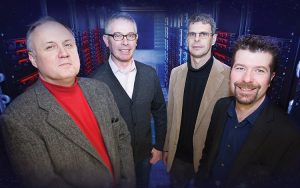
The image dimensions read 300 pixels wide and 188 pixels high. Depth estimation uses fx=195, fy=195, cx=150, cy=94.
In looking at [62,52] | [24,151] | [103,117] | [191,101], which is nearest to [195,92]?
[191,101]

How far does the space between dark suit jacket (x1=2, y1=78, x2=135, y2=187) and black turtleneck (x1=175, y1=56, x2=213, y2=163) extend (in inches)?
33.9

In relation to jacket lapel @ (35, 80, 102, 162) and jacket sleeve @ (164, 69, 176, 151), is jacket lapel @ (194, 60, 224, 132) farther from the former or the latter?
jacket lapel @ (35, 80, 102, 162)

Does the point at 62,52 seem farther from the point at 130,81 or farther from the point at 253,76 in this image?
the point at 253,76

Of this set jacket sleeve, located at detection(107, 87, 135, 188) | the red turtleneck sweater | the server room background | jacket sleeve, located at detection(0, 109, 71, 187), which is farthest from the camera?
the server room background

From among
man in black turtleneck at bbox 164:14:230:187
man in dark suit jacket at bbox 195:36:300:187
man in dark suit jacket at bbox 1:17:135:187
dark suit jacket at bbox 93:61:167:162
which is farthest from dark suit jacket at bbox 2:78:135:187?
man in black turtleneck at bbox 164:14:230:187

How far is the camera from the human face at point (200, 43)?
1873mm

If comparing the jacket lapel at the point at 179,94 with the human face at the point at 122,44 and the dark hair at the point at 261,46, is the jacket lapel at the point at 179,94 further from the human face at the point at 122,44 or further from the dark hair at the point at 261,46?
the dark hair at the point at 261,46

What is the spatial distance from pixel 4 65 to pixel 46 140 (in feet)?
4.65

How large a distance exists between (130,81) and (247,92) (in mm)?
1020

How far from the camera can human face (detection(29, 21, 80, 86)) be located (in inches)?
44.2

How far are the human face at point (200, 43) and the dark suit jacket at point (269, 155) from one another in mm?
848

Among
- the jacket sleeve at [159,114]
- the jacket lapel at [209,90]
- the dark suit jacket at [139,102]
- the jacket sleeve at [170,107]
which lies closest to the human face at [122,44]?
the dark suit jacket at [139,102]

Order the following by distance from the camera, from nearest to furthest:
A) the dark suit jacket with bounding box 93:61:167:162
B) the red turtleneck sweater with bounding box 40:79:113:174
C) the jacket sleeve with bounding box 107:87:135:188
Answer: the red turtleneck sweater with bounding box 40:79:113:174 < the jacket sleeve with bounding box 107:87:135:188 < the dark suit jacket with bounding box 93:61:167:162

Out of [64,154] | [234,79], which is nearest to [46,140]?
[64,154]
